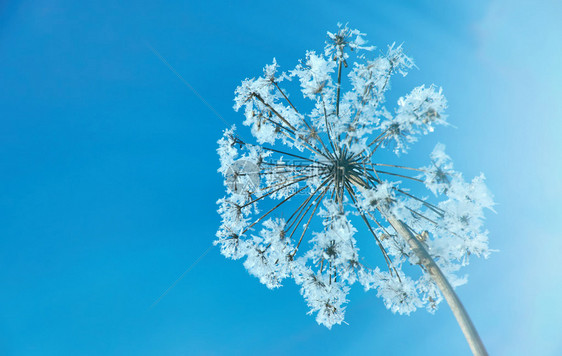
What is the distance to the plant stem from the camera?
14.0 ft

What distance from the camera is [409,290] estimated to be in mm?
7000

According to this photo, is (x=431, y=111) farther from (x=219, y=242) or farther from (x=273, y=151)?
(x=219, y=242)

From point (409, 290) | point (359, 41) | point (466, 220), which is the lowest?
point (409, 290)

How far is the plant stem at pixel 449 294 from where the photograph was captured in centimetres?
428

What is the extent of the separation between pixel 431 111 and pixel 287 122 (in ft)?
12.3

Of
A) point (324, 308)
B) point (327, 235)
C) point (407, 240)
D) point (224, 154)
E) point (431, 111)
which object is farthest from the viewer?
point (224, 154)

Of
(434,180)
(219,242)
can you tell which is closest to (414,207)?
(434,180)

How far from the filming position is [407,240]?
5.77 metres

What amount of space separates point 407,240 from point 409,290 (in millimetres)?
2044

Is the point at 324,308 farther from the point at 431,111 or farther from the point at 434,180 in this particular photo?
the point at 431,111

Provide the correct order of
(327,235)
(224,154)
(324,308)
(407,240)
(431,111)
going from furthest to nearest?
(224,154) < (324,308) < (327,235) < (431,111) < (407,240)

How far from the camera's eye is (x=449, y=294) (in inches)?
192

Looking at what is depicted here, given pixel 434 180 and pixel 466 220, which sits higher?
pixel 434 180

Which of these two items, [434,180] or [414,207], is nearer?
[434,180]
